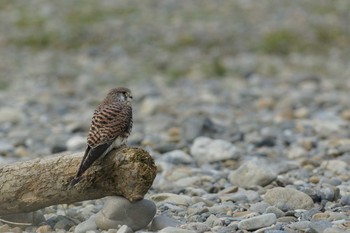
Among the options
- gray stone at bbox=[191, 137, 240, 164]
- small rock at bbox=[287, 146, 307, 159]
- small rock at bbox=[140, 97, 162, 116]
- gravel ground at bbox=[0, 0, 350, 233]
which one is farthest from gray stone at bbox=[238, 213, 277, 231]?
small rock at bbox=[140, 97, 162, 116]

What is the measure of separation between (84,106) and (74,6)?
11.0 m

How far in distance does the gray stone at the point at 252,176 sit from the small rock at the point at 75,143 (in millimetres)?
3207

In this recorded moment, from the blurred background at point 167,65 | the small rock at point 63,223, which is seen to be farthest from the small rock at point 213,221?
the blurred background at point 167,65

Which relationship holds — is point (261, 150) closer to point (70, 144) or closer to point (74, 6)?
point (70, 144)

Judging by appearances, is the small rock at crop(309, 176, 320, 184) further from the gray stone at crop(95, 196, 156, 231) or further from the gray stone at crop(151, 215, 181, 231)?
the gray stone at crop(95, 196, 156, 231)

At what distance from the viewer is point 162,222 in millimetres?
6324

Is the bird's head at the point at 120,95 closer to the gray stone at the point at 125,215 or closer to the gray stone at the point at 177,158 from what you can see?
the gray stone at the point at 125,215

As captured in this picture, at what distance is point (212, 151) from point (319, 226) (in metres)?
3.91

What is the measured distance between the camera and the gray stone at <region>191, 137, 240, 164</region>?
9695 millimetres

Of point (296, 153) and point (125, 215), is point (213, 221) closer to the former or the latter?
point (125, 215)

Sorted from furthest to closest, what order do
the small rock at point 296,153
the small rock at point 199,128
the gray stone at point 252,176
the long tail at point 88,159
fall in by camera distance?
the small rock at point 199,128 < the small rock at point 296,153 < the gray stone at point 252,176 < the long tail at point 88,159

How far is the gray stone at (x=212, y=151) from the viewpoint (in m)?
9.70

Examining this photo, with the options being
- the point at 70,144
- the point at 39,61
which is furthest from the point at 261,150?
the point at 39,61

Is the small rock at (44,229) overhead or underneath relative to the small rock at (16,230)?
underneath
